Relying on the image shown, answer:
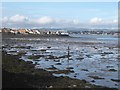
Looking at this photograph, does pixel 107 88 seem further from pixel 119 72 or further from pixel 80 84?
pixel 119 72

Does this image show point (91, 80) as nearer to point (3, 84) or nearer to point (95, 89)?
point (95, 89)

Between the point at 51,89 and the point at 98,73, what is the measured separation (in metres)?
10.3

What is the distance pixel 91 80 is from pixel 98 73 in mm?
3916

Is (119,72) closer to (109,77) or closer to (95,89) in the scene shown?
(109,77)

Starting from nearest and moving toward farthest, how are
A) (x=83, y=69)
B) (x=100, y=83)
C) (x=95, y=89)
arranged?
1. (x=95, y=89)
2. (x=100, y=83)
3. (x=83, y=69)

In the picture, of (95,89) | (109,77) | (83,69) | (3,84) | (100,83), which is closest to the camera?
(3,84)

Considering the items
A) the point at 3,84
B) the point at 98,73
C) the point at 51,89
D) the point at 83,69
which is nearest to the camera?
the point at 3,84

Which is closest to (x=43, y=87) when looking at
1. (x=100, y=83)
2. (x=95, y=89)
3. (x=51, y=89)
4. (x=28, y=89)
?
(x=51, y=89)

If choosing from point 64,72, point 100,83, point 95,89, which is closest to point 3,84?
point 95,89

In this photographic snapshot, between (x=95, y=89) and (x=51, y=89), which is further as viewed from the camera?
(x=95, y=89)

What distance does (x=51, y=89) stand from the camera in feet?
54.9

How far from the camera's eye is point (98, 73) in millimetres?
26297

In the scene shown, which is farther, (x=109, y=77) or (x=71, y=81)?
(x=109, y=77)

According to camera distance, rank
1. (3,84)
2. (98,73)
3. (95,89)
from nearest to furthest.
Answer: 1. (3,84)
2. (95,89)
3. (98,73)
